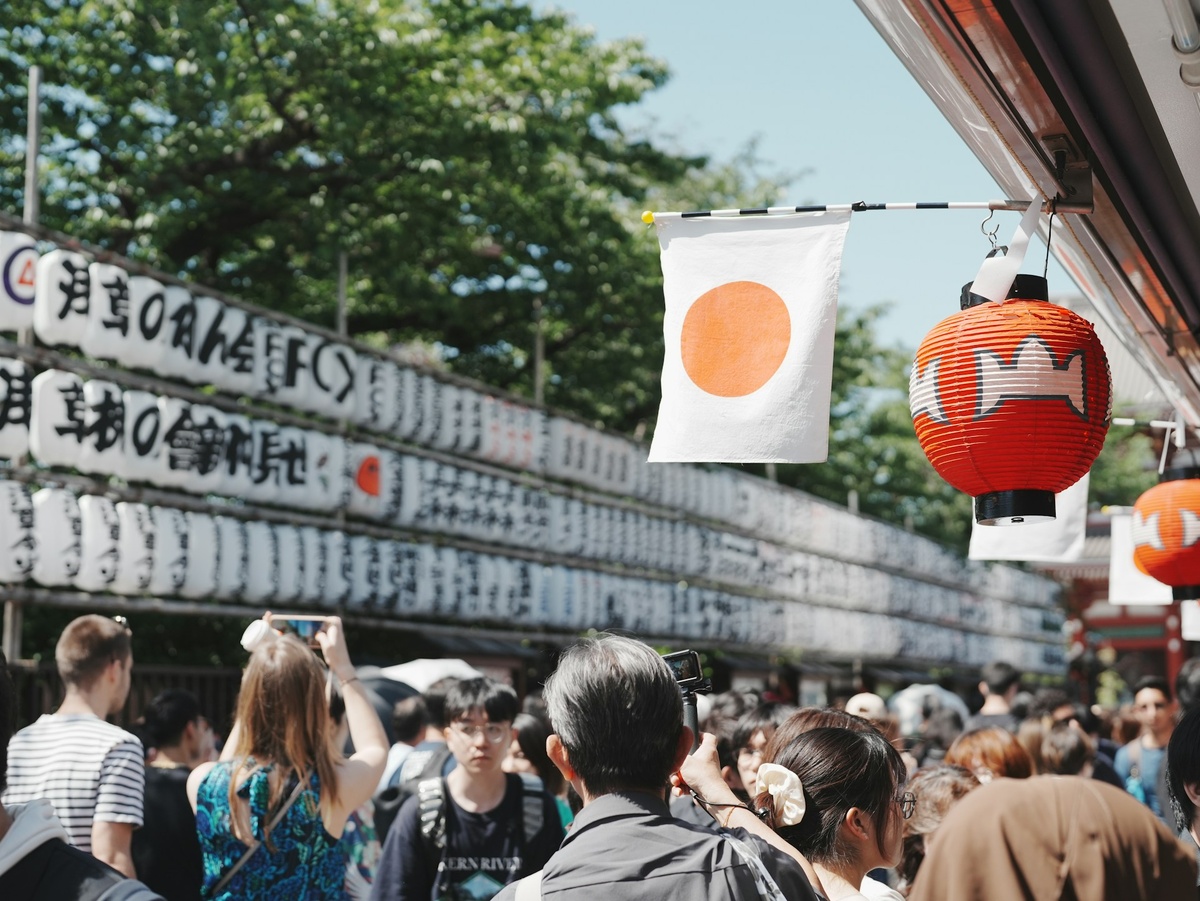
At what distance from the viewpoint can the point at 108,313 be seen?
9.66m

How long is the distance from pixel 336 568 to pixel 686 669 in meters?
9.26

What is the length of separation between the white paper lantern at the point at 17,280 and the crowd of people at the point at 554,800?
148 inches

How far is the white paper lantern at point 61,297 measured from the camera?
30.1 feet

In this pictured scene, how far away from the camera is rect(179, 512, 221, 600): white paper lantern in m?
10.2

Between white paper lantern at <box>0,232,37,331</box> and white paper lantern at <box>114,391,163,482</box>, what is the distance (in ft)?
3.10

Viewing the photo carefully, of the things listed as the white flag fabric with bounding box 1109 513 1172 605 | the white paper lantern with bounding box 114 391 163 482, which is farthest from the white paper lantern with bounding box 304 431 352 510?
the white flag fabric with bounding box 1109 513 1172 605

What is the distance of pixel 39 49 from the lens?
1210 centimetres

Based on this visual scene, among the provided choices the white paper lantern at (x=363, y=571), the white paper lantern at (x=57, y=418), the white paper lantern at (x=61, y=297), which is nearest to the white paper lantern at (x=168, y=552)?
the white paper lantern at (x=57, y=418)

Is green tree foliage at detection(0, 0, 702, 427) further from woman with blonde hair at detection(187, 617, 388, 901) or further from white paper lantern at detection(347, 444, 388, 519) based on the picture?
woman with blonde hair at detection(187, 617, 388, 901)

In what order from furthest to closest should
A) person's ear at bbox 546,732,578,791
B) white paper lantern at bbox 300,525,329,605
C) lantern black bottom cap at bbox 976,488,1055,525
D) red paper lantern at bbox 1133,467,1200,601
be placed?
white paper lantern at bbox 300,525,329,605 < red paper lantern at bbox 1133,467,1200,601 < lantern black bottom cap at bbox 976,488,1055,525 < person's ear at bbox 546,732,578,791

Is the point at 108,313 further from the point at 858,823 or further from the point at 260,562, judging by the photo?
the point at 858,823

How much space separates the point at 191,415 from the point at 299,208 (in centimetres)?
372

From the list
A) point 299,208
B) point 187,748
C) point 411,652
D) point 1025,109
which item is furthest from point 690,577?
point 1025,109

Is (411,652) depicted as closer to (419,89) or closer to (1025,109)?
(419,89)
